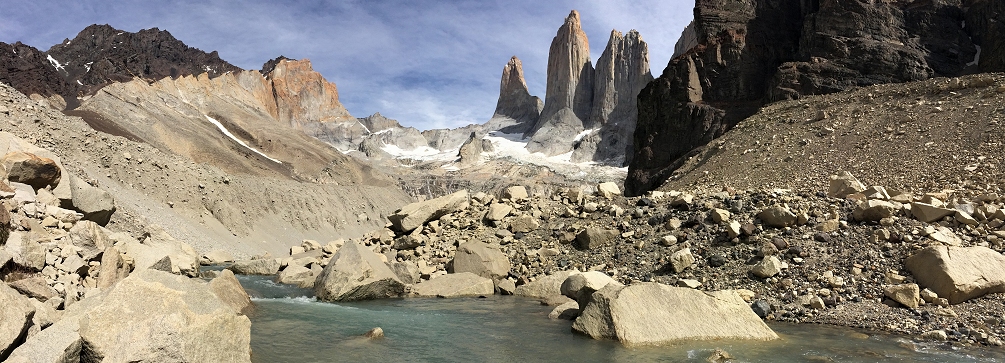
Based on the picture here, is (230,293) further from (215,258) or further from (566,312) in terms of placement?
(215,258)

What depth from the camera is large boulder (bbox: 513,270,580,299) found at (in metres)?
14.6

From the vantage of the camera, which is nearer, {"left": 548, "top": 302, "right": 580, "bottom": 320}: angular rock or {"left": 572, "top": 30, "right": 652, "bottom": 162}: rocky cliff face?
{"left": 548, "top": 302, "right": 580, "bottom": 320}: angular rock

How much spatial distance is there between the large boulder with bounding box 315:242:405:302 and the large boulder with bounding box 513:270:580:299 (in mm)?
3397

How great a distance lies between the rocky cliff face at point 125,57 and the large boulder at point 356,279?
91657 mm

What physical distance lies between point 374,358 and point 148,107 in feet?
247

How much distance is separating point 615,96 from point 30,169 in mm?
152792

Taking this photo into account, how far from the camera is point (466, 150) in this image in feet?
508

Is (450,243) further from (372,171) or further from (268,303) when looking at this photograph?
(372,171)

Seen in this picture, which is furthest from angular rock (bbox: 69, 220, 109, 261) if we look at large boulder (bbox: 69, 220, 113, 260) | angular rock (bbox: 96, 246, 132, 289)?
angular rock (bbox: 96, 246, 132, 289)

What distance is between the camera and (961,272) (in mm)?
9984

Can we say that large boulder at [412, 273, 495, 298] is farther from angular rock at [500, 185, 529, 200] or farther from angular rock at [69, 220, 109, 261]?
angular rock at [69, 220, 109, 261]

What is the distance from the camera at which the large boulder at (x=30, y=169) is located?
38.7 ft

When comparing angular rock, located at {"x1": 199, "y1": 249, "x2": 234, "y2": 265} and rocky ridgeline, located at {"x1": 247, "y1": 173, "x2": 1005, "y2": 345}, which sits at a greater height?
rocky ridgeline, located at {"x1": 247, "y1": 173, "x2": 1005, "y2": 345}

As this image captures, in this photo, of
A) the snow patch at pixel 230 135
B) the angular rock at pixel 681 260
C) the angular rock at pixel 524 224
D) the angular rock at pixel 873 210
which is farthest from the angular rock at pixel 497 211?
the snow patch at pixel 230 135
